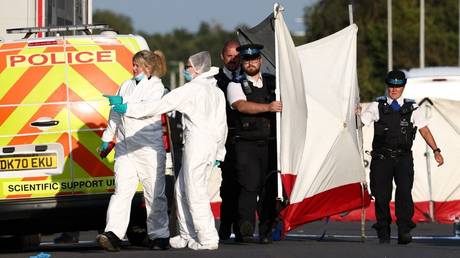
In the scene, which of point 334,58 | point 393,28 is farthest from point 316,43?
point 393,28

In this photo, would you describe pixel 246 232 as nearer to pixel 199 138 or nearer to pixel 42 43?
pixel 199 138

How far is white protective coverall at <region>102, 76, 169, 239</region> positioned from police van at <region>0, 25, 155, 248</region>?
0.28 meters

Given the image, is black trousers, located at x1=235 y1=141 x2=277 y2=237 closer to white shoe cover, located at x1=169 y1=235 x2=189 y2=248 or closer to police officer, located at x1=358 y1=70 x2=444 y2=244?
white shoe cover, located at x1=169 y1=235 x2=189 y2=248

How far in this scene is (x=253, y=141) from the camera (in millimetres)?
16234

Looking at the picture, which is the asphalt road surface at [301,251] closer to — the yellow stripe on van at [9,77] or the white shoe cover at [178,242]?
the white shoe cover at [178,242]

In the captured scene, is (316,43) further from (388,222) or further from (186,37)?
(186,37)

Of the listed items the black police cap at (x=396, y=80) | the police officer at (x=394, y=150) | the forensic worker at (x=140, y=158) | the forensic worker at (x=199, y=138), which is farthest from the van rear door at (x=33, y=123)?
the black police cap at (x=396, y=80)

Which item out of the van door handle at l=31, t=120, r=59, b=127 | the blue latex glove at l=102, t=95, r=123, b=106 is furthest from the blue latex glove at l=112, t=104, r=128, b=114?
the van door handle at l=31, t=120, r=59, b=127

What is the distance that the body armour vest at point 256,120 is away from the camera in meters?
16.2

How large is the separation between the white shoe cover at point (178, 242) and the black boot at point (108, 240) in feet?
2.30

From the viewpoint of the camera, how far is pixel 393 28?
79125 mm

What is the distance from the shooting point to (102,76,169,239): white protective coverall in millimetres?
15148

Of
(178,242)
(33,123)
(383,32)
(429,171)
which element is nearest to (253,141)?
(178,242)

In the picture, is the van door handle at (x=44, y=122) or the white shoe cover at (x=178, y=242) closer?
the van door handle at (x=44, y=122)
